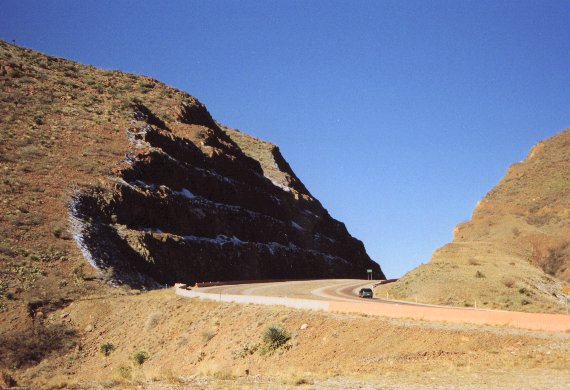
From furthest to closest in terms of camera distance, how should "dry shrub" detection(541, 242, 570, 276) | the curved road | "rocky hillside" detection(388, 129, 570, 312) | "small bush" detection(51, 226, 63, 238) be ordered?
"dry shrub" detection(541, 242, 570, 276) < "small bush" detection(51, 226, 63, 238) < "rocky hillside" detection(388, 129, 570, 312) < the curved road

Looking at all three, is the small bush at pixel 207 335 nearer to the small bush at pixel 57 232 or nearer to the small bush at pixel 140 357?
the small bush at pixel 140 357

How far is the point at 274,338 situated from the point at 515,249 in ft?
190

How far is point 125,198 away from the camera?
55.9 m

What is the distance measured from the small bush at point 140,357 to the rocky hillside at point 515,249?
76.0 ft

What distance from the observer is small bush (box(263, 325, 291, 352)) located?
2467 cm

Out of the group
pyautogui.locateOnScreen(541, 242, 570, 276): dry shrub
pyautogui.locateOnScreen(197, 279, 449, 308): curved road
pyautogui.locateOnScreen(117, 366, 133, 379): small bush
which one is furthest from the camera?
pyautogui.locateOnScreen(541, 242, 570, 276): dry shrub

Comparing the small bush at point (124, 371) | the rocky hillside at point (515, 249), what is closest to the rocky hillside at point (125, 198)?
the small bush at point (124, 371)

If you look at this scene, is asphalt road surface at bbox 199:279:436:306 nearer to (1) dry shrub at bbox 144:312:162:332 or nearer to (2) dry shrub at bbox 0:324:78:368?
(1) dry shrub at bbox 144:312:162:332

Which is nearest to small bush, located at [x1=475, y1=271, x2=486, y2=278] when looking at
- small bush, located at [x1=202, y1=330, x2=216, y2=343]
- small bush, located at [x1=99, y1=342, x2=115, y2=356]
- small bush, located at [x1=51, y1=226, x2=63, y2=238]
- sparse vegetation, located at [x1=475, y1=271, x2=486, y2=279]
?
sparse vegetation, located at [x1=475, y1=271, x2=486, y2=279]

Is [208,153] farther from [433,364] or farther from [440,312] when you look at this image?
[433,364]

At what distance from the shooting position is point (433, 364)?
59.4 feet

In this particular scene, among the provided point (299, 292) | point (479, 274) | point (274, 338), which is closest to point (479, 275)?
point (479, 274)

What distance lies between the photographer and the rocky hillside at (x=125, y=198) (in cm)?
4472

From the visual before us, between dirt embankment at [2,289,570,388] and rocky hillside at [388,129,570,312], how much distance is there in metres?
18.6
